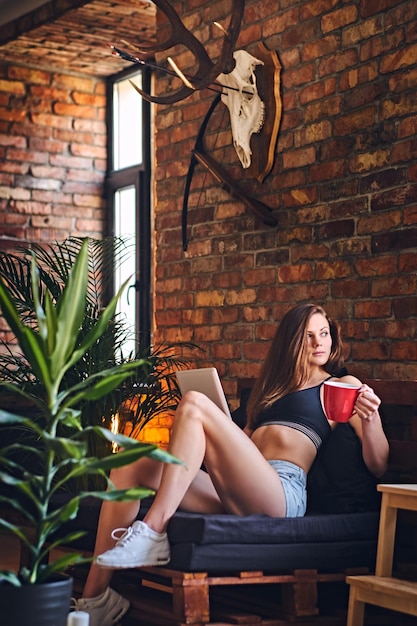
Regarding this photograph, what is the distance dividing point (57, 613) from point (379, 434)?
4.58 ft

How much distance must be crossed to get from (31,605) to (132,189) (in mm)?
4400

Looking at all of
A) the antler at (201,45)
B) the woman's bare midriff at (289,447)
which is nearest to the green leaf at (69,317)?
the woman's bare midriff at (289,447)

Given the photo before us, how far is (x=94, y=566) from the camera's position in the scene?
3312mm

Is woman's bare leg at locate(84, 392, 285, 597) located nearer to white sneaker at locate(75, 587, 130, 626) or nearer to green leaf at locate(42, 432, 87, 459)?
white sneaker at locate(75, 587, 130, 626)

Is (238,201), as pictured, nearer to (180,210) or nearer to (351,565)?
(180,210)

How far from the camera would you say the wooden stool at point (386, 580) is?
117 inches

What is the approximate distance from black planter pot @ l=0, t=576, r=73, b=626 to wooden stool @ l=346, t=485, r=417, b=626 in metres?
1.11

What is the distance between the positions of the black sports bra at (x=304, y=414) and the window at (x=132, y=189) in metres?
2.37

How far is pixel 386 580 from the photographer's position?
3.08 m

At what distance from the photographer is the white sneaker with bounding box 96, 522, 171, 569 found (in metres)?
3.09

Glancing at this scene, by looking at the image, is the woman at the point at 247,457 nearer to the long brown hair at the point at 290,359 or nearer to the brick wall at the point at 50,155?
the long brown hair at the point at 290,359

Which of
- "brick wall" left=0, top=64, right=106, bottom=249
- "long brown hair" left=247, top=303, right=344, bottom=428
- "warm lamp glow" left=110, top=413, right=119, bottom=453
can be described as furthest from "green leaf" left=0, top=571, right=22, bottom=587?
"brick wall" left=0, top=64, right=106, bottom=249

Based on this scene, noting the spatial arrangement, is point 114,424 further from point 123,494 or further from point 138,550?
point 123,494

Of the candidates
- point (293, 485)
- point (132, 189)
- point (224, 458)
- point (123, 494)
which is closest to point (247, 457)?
point (224, 458)
